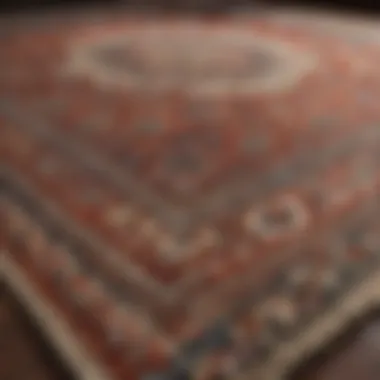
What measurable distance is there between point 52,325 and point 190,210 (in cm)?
19

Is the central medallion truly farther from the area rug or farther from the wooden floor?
the wooden floor

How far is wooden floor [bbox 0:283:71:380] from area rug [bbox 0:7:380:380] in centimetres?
1

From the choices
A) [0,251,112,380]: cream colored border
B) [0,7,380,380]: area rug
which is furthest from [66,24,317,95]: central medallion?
[0,251,112,380]: cream colored border

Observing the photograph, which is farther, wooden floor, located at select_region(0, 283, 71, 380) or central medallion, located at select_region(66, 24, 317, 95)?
central medallion, located at select_region(66, 24, 317, 95)

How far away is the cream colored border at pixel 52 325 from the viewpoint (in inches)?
22.0

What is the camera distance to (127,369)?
554 mm

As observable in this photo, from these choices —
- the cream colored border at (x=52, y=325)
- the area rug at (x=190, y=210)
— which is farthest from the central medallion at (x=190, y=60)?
the cream colored border at (x=52, y=325)

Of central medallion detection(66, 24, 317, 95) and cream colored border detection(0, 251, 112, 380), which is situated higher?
central medallion detection(66, 24, 317, 95)

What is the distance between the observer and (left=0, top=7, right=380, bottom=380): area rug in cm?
58

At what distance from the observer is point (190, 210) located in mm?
723

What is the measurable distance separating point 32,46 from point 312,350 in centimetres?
94

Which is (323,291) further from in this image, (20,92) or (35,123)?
(20,92)

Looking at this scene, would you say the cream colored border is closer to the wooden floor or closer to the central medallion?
the wooden floor

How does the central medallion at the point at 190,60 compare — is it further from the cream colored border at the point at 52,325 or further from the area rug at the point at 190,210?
the cream colored border at the point at 52,325
